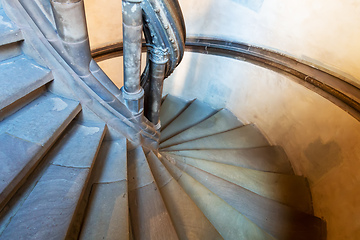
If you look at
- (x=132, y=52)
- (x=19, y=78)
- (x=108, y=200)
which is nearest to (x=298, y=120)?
(x=132, y=52)

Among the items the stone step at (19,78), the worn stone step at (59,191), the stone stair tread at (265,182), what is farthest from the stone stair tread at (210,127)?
the stone step at (19,78)

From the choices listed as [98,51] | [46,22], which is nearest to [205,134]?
[98,51]

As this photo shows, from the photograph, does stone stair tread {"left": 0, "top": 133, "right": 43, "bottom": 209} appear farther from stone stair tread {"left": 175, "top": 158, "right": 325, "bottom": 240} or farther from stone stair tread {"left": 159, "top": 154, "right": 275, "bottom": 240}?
stone stair tread {"left": 175, "top": 158, "right": 325, "bottom": 240}

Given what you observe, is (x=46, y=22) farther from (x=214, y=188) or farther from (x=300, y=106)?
(x=300, y=106)

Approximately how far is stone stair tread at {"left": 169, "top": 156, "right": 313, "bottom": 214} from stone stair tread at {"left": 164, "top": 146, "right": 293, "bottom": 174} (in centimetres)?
15

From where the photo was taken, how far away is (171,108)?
150 inches

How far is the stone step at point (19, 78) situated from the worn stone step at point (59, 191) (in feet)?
1.10

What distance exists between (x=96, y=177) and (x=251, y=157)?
209cm

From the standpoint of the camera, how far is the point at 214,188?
226 cm

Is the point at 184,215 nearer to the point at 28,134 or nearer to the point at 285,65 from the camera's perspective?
the point at 28,134

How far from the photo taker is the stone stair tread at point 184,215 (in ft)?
5.62

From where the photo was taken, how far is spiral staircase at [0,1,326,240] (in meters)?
1.02

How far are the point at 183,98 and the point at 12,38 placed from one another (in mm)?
2980

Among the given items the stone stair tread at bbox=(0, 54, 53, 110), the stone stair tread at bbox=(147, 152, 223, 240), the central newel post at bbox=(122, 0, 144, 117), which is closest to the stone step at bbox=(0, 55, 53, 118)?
the stone stair tread at bbox=(0, 54, 53, 110)
